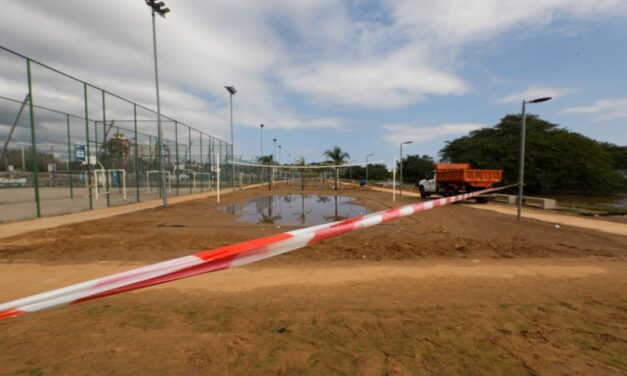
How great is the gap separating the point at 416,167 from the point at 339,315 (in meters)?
88.1

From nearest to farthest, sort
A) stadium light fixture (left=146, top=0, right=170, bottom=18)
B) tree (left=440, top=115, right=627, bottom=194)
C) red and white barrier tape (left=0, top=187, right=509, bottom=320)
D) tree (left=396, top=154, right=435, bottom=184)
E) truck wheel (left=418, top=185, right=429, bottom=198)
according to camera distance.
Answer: red and white barrier tape (left=0, top=187, right=509, bottom=320) → stadium light fixture (left=146, top=0, right=170, bottom=18) → truck wheel (left=418, top=185, right=429, bottom=198) → tree (left=440, top=115, right=627, bottom=194) → tree (left=396, top=154, right=435, bottom=184)

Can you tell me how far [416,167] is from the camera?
86562 mm

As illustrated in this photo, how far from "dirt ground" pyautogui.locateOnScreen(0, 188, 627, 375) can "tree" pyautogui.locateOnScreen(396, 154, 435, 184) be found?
251 feet

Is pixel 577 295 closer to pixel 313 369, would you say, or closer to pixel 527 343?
pixel 527 343

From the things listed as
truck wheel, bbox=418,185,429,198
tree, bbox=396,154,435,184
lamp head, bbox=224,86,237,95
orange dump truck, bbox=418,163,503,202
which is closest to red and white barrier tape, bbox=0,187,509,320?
orange dump truck, bbox=418,163,503,202

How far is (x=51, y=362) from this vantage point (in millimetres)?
2527

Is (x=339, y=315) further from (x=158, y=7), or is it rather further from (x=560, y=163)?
(x=560, y=163)

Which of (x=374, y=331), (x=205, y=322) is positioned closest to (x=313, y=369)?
(x=374, y=331)

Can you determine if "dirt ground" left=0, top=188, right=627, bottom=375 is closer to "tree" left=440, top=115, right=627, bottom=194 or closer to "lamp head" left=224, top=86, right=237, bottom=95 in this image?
"lamp head" left=224, top=86, right=237, bottom=95

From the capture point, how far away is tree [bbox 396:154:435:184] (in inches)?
3231

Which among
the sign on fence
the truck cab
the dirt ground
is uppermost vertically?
the sign on fence

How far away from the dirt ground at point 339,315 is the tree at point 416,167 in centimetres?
7642

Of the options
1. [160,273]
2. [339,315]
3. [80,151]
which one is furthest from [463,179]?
[80,151]

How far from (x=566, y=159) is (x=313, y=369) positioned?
39.6 m
